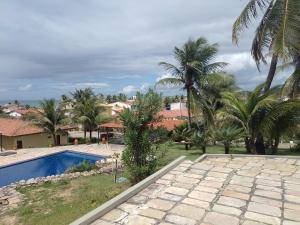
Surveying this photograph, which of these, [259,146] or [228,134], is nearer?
[228,134]

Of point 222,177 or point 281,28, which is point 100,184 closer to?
point 222,177

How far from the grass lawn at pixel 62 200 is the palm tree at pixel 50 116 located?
51.4 ft

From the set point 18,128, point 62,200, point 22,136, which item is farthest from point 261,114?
point 18,128

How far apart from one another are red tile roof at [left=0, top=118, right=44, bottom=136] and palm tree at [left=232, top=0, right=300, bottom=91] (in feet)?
68.7

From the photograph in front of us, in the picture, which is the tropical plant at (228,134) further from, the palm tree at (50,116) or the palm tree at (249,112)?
the palm tree at (50,116)

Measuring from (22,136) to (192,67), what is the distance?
18170mm

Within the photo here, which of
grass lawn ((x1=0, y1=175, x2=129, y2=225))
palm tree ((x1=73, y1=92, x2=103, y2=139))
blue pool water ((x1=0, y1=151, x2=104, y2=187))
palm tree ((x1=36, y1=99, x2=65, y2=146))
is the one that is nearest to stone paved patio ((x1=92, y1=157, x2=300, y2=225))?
grass lawn ((x1=0, y1=175, x2=129, y2=225))

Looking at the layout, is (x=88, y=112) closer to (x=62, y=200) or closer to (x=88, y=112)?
(x=88, y=112)

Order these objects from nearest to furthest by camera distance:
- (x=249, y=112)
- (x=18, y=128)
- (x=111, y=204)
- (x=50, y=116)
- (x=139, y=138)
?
(x=111, y=204), (x=139, y=138), (x=249, y=112), (x=50, y=116), (x=18, y=128)

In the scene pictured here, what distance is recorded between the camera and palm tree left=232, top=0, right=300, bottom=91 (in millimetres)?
10445

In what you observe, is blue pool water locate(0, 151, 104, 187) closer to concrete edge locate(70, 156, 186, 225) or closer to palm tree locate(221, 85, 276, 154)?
palm tree locate(221, 85, 276, 154)

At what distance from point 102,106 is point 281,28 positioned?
21.9 metres

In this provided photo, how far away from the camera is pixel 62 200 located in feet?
29.9

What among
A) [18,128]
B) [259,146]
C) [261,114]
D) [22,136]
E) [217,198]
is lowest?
[217,198]
